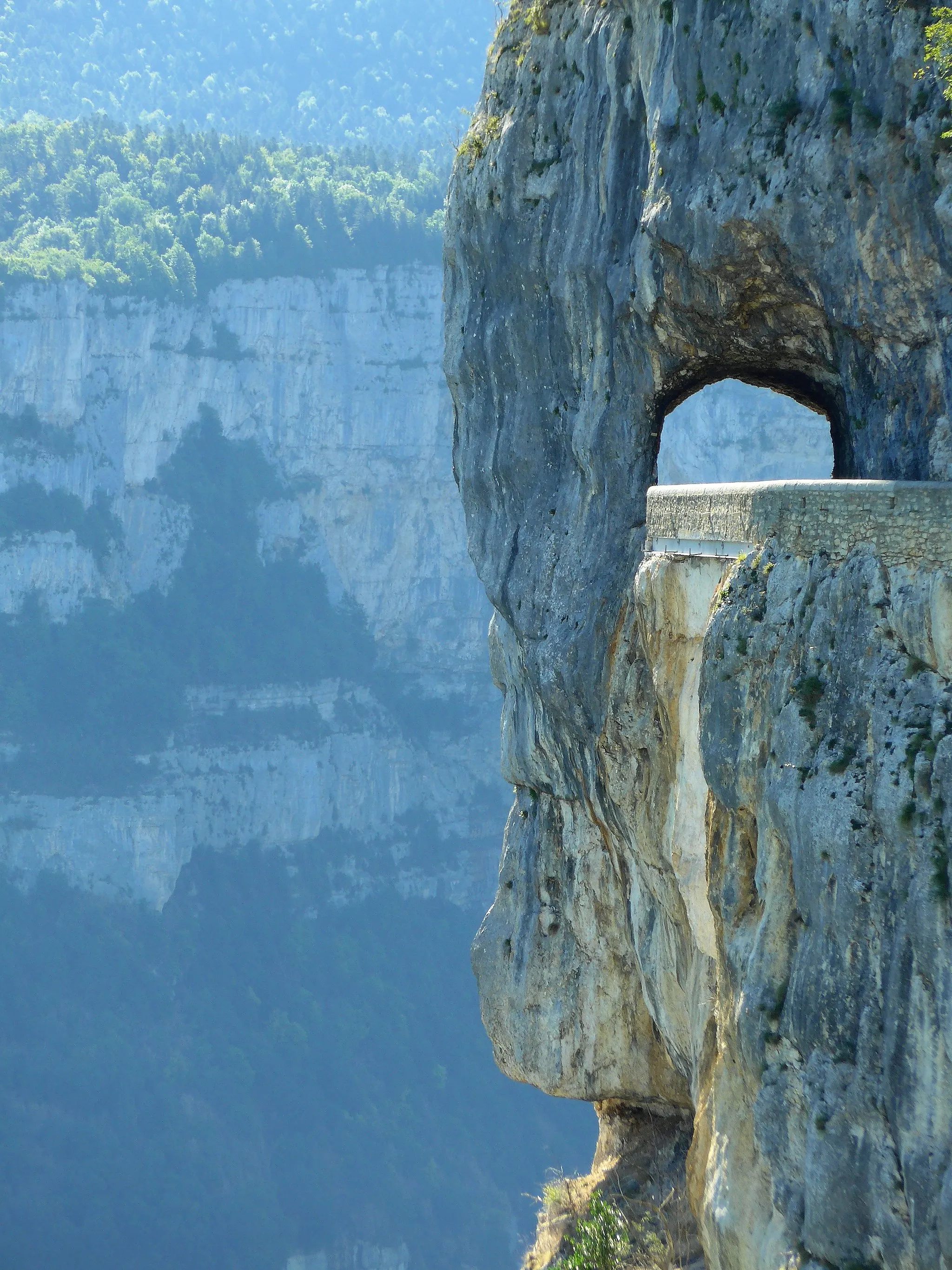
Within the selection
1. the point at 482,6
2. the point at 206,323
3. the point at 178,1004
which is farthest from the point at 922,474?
the point at 482,6

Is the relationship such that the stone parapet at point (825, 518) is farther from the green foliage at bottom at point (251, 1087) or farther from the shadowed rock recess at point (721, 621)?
the green foliage at bottom at point (251, 1087)

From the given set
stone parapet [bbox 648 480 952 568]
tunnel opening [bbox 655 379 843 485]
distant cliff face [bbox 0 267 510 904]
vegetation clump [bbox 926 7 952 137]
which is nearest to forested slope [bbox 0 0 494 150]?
distant cliff face [bbox 0 267 510 904]

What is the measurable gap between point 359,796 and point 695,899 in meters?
64.0

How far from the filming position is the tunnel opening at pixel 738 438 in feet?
239

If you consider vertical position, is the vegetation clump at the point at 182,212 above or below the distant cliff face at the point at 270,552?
above

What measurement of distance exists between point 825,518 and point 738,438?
67.1 meters

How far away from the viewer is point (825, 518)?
8102 millimetres

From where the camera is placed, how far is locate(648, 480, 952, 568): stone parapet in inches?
288

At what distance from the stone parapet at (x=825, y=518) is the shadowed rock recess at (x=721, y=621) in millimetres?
35

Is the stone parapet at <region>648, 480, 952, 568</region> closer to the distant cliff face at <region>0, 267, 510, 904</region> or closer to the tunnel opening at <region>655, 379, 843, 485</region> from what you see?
the distant cliff face at <region>0, 267, 510, 904</region>

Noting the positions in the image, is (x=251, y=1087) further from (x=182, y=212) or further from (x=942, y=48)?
(x=942, y=48)

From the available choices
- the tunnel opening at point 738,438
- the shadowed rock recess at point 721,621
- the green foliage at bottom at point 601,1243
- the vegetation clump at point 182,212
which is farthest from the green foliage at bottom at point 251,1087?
the shadowed rock recess at point 721,621

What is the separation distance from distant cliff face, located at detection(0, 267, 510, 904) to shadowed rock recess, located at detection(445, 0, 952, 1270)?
186ft

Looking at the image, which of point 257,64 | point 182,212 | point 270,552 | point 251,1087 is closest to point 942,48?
point 251,1087
